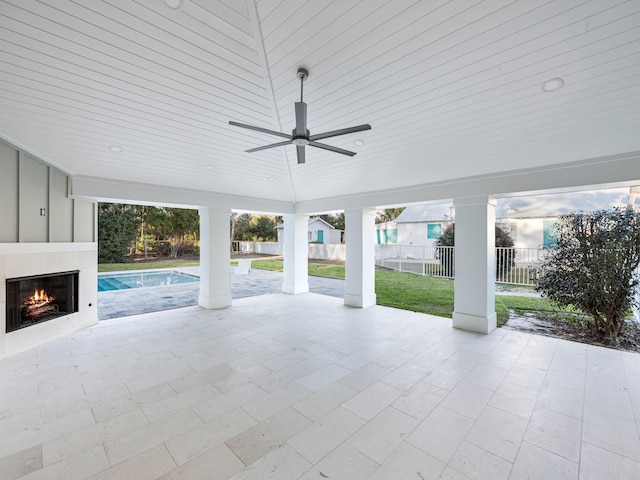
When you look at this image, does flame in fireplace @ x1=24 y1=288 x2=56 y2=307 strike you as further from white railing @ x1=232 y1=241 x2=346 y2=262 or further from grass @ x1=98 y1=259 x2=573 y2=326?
white railing @ x1=232 y1=241 x2=346 y2=262

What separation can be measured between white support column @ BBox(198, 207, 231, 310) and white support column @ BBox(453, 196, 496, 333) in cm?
480

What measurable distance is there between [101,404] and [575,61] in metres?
5.40

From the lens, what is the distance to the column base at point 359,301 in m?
6.46

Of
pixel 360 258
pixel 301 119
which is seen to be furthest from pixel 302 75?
pixel 360 258

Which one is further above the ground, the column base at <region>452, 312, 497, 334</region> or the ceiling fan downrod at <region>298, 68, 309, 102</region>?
the ceiling fan downrod at <region>298, 68, 309, 102</region>

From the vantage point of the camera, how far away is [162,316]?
5.72 m

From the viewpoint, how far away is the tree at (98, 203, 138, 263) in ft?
48.3

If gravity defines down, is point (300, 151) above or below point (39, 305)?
above

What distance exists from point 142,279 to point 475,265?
1148cm

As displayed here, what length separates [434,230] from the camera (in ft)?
43.0

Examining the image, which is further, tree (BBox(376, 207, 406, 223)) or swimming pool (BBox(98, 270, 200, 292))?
tree (BBox(376, 207, 406, 223))

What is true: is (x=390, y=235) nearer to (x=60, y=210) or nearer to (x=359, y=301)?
(x=359, y=301)

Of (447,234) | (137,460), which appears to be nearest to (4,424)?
(137,460)

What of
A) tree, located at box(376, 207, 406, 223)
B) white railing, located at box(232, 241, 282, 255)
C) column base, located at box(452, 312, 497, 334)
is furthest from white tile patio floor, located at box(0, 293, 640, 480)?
tree, located at box(376, 207, 406, 223)
